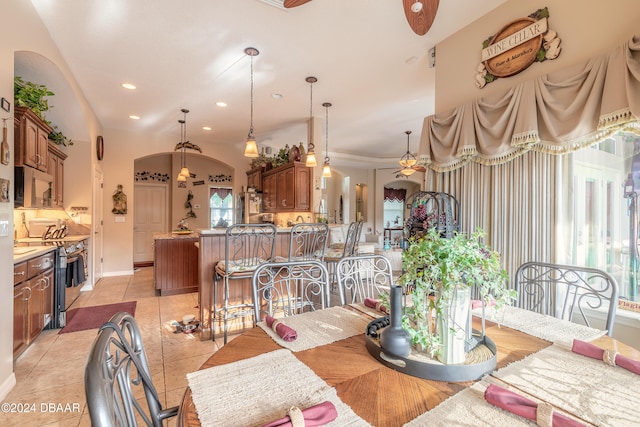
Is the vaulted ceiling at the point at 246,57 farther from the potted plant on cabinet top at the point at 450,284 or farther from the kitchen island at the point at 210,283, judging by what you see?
the potted plant on cabinet top at the point at 450,284

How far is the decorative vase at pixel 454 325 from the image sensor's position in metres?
0.96

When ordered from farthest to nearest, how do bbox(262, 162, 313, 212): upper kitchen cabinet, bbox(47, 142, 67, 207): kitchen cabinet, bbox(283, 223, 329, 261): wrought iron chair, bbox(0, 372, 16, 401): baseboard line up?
bbox(262, 162, 313, 212): upper kitchen cabinet
bbox(47, 142, 67, 207): kitchen cabinet
bbox(283, 223, 329, 261): wrought iron chair
bbox(0, 372, 16, 401): baseboard

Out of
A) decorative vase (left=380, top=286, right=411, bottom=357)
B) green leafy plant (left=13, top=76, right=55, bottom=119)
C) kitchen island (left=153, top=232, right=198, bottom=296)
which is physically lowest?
kitchen island (left=153, top=232, right=198, bottom=296)

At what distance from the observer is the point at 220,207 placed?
8523 millimetres

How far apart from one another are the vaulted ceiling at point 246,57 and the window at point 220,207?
317 cm

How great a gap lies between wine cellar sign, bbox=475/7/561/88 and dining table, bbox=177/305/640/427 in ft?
6.13

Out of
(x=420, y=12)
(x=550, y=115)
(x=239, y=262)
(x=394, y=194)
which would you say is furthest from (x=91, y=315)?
(x=394, y=194)

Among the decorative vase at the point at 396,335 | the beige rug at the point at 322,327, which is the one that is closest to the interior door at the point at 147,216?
the beige rug at the point at 322,327

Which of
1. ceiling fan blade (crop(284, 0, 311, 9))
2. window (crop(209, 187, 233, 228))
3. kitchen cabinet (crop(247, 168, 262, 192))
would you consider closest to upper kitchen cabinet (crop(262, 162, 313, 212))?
kitchen cabinet (crop(247, 168, 262, 192))

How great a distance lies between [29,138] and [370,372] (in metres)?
3.84

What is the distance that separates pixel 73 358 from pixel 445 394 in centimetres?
316

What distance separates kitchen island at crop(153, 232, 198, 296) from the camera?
14.9ft

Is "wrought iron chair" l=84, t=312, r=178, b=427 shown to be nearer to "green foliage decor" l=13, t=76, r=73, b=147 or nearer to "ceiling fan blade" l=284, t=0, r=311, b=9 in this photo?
"ceiling fan blade" l=284, t=0, r=311, b=9

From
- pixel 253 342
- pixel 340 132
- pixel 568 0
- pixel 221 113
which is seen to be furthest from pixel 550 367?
pixel 340 132
